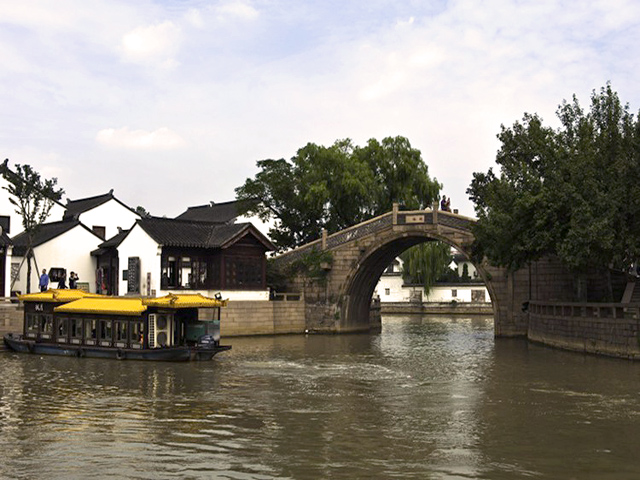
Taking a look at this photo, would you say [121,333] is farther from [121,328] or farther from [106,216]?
[106,216]

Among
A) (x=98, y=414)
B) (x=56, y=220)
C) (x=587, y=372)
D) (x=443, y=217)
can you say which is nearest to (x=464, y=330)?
(x=443, y=217)

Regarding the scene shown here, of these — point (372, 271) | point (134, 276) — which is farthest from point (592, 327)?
point (134, 276)

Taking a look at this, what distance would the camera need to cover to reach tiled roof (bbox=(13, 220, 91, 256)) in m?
40.9

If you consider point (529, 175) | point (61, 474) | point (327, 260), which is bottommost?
point (61, 474)

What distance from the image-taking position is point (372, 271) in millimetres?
46125

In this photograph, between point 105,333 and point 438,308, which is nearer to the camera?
point 105,333

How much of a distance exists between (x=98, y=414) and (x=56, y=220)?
3292cm

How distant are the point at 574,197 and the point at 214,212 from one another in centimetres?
3988

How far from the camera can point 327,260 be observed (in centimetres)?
4362

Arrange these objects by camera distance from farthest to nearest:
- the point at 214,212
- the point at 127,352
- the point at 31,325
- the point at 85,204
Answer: the point at 214,212 < the point at 85,204 < the point at 31,325 < the point at 127,352

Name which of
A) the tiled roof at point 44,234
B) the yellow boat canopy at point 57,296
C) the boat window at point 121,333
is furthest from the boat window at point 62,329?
the tiled roof at point 44,234

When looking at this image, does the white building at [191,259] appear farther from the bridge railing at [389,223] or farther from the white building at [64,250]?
the bridge railing at [389,223]

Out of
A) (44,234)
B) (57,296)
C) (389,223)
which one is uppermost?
(389,223)

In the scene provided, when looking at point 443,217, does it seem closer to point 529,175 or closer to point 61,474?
point 529,175
